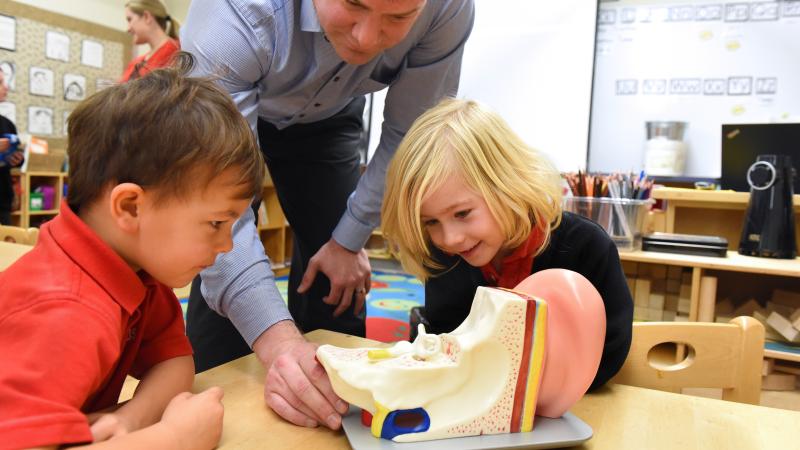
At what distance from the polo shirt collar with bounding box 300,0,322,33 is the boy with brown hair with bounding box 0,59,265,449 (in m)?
0.35

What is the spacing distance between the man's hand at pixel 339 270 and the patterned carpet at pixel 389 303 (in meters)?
0.99

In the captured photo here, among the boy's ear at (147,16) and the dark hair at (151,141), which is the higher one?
the boy's ear at (147,16)

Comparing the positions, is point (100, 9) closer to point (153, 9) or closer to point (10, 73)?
point (10, 73)

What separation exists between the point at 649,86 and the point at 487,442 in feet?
10.5

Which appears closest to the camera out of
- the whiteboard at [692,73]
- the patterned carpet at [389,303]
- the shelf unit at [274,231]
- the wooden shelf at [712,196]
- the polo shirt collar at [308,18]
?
the polo shirt collar at [308,18]

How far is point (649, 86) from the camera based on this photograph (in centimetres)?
335

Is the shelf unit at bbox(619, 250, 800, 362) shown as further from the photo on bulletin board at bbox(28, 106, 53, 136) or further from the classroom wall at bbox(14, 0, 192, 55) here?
the photo on bulletin board at bbox(28, 106, 53, 136)

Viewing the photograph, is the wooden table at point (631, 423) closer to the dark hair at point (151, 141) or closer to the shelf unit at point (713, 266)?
the dark hair at point (151, 141)

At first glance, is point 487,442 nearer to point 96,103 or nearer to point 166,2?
point 96,103

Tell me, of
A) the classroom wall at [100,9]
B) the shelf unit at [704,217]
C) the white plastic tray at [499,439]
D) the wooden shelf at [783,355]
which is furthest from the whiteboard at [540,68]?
the white plastic tray at [499,439]

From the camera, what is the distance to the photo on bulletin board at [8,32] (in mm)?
3838

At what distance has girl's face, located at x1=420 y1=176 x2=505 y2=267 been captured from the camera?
2.72 feet

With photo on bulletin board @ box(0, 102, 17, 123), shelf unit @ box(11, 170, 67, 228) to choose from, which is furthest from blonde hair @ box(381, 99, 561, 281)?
photo on bulletin board @ box(0, 102, 17, 123)

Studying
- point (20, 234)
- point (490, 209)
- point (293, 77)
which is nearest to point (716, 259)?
point (490, 209)
